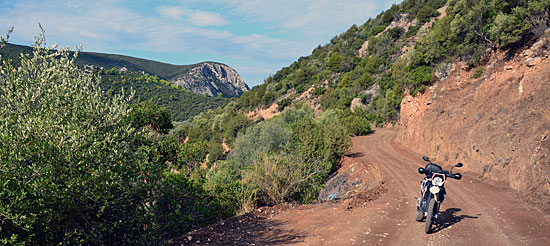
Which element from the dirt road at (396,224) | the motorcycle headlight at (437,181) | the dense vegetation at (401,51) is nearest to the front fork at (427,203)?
the motorcycle headlight at (437,181)

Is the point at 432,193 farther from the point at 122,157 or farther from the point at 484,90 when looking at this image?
the point at 484,90

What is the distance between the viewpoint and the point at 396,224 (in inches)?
303

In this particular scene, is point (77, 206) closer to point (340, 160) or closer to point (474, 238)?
point (474, 238)

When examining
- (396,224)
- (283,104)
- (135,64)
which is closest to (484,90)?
(396,224)

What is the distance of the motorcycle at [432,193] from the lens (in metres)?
6.93

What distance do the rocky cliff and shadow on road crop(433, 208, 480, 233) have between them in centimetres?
226

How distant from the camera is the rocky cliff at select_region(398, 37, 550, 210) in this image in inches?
415

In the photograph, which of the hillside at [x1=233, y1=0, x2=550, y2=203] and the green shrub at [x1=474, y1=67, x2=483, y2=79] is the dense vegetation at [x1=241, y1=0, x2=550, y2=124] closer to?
the hillside at [x1=233, y1=0, x2=550, y2=203]

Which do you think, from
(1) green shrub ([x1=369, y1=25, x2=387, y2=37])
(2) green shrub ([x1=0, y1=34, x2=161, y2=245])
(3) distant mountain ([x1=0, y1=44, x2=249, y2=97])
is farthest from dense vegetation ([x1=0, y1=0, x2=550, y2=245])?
(3) distant mountain ([x1=0, y1=44, x2=249, y2=97])

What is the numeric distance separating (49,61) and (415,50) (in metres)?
22.4

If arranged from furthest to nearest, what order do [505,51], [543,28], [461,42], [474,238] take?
[461,42] → [505,51] → [543,28] → [474,238]

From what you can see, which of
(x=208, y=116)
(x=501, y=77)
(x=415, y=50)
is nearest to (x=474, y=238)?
(x=501, y=77)

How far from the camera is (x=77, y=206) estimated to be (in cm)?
531

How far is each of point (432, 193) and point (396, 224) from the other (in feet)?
3.72
